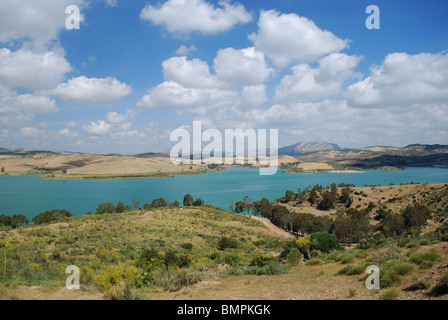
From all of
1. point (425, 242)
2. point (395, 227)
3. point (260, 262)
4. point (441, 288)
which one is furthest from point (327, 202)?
point (441, 288)

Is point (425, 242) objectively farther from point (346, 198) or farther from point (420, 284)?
point (346, 198)

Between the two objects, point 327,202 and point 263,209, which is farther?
point 327,202

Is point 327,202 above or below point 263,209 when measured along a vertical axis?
above

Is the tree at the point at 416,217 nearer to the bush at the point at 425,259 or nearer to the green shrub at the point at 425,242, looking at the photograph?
the green shrub at the point at 425,242

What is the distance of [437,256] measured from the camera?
897 centimetres

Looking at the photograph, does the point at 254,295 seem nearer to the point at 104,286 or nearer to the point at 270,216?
the point at 104,286

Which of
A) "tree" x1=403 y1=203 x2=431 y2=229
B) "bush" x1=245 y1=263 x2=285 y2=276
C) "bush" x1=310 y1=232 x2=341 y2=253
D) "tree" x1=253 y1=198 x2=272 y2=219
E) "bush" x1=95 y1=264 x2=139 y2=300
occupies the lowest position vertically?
"tree" x1=253 y1=198 x2=272 y2=219

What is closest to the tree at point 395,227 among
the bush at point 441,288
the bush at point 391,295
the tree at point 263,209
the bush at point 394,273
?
the tree at point 263,209

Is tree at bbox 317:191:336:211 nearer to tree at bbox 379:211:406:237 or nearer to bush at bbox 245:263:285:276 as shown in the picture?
tree at bbox 379:211:406:237

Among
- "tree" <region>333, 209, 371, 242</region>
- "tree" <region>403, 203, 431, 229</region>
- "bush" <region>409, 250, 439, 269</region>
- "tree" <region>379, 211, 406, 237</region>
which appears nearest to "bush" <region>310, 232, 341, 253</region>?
"bush" <region>409, 250, 439, 269</region>

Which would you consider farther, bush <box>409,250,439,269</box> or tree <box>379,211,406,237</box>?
tree <box>379,211,406,237</box>
